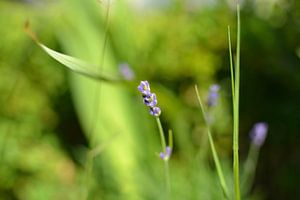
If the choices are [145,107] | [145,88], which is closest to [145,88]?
[145,88]

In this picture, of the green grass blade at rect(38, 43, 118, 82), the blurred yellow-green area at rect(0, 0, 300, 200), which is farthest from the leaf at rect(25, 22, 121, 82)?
the blurred yellow-green area at rect(0, 0, 300, 200)

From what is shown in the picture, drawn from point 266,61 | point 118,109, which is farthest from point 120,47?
point 266,61

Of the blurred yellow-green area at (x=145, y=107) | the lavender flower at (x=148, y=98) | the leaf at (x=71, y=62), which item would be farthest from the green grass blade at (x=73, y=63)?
the blurred yellow-green area at (x=145, y=107)

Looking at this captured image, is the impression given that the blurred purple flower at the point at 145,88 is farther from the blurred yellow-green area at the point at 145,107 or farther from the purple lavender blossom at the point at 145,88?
the blurred yellow-green area at the point at 145,107

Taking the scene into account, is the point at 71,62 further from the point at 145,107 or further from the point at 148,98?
the point at 145,107

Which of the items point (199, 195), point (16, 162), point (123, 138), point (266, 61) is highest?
point (266, 61)

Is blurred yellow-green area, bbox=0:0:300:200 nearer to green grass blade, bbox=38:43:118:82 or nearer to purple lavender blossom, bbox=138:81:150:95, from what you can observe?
green grass blade, bbox=38:43:118:82

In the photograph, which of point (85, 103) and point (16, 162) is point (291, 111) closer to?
point (85, 103)

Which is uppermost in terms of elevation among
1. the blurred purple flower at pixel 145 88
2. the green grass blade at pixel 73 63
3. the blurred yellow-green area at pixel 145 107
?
the blurred purple flower at pixel 145 88
